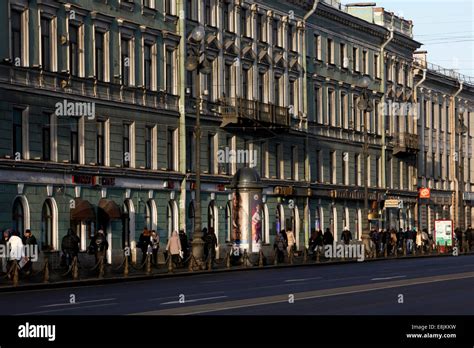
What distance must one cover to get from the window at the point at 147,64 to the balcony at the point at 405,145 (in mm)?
32934

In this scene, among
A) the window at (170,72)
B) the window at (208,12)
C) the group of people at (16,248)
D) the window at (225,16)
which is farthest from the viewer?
the window at (225,16)

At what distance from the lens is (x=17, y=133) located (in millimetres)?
44250

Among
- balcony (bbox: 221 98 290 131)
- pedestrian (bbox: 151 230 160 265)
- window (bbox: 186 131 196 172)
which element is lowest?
pedestrian (bbox: 151 230 160 265)

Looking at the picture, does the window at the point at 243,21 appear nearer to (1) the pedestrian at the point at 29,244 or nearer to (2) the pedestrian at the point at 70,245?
(2) the pedestrian at the point at 70,245

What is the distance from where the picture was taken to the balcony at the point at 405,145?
83.6m

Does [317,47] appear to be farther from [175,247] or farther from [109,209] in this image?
[175,247]

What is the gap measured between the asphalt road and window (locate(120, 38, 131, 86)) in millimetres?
17341

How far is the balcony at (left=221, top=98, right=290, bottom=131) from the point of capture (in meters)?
59.5

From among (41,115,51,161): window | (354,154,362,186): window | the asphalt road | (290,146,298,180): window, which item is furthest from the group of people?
(354,154,362,186): window

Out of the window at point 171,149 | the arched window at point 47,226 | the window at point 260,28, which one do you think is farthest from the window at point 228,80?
the arched window at point 47,226

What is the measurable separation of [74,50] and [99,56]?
6.49ft

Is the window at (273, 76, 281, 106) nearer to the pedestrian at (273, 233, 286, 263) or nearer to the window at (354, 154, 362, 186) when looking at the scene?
the pedestrian at (273, 233, 286, 263)

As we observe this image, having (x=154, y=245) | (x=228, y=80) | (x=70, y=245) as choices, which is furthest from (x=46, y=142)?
(x=228, y=80)
